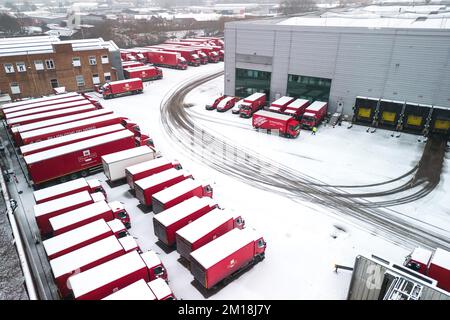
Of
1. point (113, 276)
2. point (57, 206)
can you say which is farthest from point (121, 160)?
point (113, 276)

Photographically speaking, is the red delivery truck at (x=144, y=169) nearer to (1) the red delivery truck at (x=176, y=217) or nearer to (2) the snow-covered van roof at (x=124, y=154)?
(2) the snow-covered van roof at (x=124, y=154)

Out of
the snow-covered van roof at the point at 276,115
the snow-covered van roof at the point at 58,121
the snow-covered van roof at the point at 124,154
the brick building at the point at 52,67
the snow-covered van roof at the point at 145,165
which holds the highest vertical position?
the brick building at the point at 52,67

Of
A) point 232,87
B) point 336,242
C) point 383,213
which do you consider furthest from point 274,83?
point 336,242

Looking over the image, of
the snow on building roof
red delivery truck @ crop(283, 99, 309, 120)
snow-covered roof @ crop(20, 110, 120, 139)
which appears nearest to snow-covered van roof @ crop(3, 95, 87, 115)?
snow-covered roof @ crop(20, 110, 120, 139)

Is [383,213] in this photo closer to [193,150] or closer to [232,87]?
[193,150]

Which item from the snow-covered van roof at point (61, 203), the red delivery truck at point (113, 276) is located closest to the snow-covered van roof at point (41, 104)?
the snow-covered van roof at point (61, 203)

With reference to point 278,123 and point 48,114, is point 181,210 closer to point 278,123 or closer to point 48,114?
point 278,123
